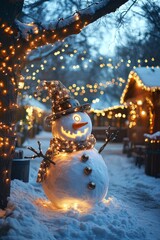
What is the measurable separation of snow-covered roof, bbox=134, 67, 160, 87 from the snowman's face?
8.14m

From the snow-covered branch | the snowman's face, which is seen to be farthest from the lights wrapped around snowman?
the snow-covered branch

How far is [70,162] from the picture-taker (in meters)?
6.76

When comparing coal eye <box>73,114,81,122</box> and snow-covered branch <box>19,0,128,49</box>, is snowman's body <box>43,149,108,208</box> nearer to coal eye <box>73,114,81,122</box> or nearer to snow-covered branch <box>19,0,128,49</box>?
coal eye <box>73,114,81,122</box>

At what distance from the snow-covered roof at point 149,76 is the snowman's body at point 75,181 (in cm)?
857

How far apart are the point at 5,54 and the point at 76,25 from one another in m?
1.62

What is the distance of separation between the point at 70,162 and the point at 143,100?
43.3 ft

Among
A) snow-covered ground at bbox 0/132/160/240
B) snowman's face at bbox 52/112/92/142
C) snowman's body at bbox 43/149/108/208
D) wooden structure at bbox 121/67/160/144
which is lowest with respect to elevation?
snow-covered ground at bbox 0/132/160/240

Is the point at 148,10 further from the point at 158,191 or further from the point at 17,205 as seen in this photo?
the point at 17,205

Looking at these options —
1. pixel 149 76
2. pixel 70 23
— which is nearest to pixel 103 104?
pixel 149 76

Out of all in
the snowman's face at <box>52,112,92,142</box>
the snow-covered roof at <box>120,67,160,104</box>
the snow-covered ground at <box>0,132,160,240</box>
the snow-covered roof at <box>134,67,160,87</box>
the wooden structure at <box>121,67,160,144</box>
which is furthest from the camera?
the wooden structure at <box>121,67,160,144</box>

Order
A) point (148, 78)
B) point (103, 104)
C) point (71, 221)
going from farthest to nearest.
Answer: point (103, 104), point (148, 78), point (71, 221)

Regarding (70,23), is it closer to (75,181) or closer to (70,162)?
(70,162)

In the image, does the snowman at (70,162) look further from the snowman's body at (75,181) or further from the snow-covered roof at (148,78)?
the snow-covered roof at (148,78)

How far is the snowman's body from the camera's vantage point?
6.57 metres
